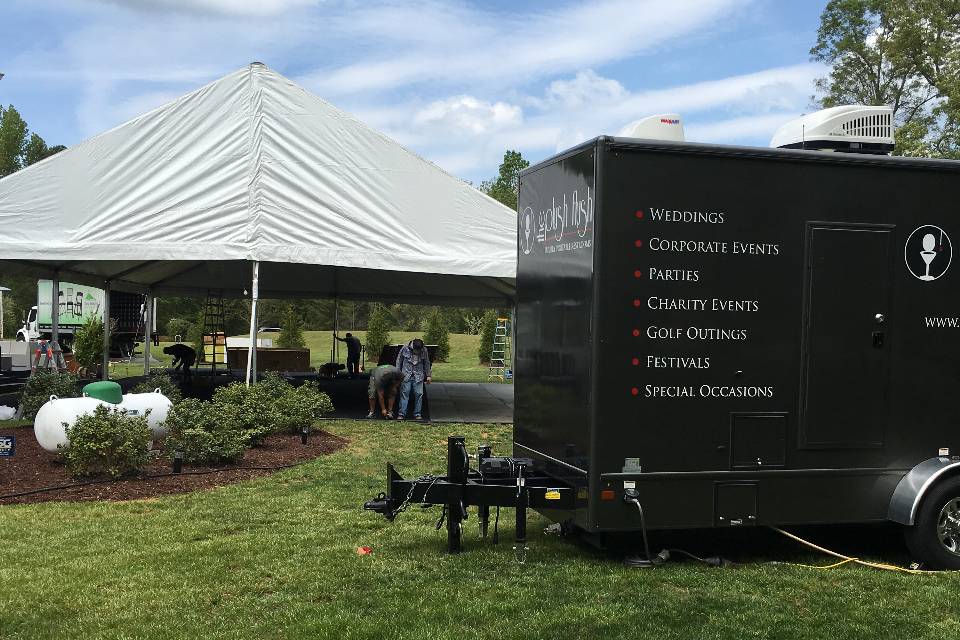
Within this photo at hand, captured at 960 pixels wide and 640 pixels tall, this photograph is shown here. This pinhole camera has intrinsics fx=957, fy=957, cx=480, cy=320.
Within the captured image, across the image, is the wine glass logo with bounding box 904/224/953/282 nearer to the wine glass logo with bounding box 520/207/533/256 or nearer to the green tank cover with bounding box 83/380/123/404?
the wine glass logo with bounding box 520/207/533/256

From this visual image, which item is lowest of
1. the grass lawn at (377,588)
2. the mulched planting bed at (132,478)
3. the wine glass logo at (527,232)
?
the grass lawn at (377,588)

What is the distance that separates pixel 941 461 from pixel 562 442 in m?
2.73

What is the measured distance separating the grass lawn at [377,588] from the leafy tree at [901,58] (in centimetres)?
3359

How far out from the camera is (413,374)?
16734mm

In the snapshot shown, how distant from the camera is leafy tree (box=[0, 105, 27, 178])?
5950 centimetres

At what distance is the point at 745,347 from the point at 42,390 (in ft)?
38.5

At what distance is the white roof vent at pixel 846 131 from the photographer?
7.43 metres

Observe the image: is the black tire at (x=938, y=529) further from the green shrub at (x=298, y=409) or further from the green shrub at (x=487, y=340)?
the green shrub at (x=487, y=340)

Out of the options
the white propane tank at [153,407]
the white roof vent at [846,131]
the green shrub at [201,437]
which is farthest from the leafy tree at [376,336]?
the white roof vent at [846,131]

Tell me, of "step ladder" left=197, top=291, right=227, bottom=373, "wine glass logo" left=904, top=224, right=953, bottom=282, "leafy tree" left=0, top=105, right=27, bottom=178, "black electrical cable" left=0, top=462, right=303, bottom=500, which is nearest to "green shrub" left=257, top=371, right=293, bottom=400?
"black electrical cable" left=0, top=462, right=303, bottom=500

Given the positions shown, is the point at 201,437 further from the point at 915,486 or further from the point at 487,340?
the point at 487,340

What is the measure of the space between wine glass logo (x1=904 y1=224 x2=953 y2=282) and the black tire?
4.94ft

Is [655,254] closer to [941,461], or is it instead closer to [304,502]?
[941,461]

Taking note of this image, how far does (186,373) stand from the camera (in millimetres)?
23250
